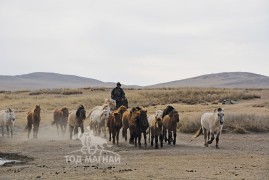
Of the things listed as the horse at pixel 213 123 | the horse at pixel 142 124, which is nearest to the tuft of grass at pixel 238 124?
the horse at pixel 213 123

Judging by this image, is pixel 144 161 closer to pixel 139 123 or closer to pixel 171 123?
pixel 139 123

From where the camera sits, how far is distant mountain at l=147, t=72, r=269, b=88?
159 metres

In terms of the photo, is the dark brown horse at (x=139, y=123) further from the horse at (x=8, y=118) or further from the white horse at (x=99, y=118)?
the horse at (x=8, y=118)

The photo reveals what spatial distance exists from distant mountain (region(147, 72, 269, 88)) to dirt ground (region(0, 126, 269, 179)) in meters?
135

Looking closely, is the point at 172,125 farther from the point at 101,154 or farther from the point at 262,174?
the point at 262,174

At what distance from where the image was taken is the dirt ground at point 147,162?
12.3 m

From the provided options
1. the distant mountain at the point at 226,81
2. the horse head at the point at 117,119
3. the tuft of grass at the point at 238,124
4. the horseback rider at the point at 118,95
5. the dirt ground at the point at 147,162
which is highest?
the distant mountain at the point at 226,81

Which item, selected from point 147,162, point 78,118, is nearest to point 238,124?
point 78,118

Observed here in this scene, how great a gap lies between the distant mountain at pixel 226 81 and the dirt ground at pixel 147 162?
135 metres

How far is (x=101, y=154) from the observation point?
16.6 metres

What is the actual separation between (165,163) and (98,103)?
33.4 meters

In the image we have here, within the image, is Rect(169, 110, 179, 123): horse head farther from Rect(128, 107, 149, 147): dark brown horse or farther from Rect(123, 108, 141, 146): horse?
Rect(123, 108, 141, 146): horse

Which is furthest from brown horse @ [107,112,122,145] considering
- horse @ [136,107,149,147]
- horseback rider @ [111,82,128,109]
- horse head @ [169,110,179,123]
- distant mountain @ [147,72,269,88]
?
distant mountain @ [147,72,269,88]

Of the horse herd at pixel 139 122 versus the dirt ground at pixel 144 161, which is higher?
the horse herd at pixel 139 122
